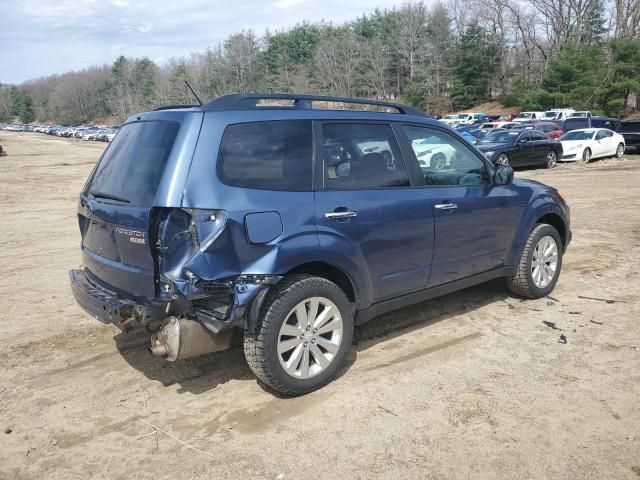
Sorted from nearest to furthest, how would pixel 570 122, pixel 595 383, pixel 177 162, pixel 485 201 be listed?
pixel 177 162 → pixel 595 383 → pixel 485 201 → pixel 570 122

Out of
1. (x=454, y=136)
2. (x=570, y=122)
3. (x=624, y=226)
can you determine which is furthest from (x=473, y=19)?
(x=454, y=136)

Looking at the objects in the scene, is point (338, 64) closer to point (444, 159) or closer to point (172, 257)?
point (444, 159)

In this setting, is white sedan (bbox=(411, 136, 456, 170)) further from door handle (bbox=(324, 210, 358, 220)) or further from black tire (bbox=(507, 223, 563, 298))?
black tire (bbox=(507, 223, 563, 298))

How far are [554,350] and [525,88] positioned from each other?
200 feet

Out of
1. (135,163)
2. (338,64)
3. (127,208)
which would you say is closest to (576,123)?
(135,163)

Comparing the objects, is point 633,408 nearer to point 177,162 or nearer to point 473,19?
point 177,162

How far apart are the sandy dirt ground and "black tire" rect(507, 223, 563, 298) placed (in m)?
0.13

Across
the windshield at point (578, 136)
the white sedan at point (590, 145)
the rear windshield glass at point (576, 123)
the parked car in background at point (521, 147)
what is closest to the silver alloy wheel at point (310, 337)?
the parked car in background at point (521, 147)

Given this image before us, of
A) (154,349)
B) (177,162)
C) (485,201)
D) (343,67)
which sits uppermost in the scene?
(343,67)

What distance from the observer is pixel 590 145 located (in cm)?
2147

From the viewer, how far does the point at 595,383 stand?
3.82 meters

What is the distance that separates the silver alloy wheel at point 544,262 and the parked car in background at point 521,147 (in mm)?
13304

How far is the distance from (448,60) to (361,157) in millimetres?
73580

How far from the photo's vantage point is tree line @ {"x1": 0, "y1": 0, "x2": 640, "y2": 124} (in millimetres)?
48812
